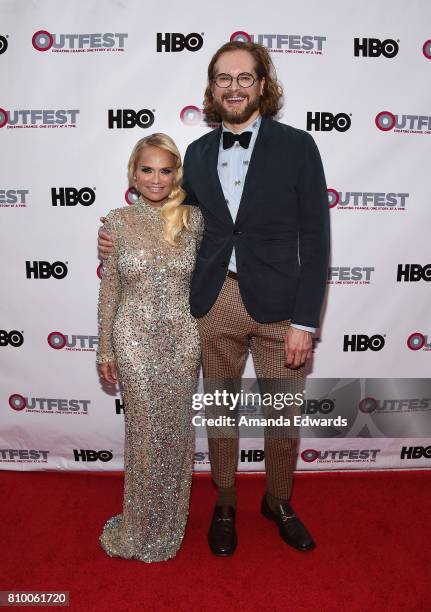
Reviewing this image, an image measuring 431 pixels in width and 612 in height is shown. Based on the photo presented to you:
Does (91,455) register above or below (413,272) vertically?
below

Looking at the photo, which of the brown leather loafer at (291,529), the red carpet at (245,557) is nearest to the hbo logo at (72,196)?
the red carpet at (245,557)

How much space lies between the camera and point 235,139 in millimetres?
2125

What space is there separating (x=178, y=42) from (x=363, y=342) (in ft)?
6.47

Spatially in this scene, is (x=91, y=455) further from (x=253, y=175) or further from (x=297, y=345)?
(x=253, y=175)

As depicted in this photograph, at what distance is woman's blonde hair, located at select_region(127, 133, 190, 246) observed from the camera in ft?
6.70

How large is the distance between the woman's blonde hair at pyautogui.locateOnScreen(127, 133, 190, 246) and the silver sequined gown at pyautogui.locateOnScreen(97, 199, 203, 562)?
0.11ft

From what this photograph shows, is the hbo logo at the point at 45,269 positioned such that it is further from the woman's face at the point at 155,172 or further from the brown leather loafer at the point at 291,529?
the brown leather loafer at the point at 291,529

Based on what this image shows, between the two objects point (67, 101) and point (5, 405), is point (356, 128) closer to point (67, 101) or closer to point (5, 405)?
point (67, 101)

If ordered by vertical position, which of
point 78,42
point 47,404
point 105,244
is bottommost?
point 47,404

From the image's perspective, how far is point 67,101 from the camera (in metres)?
2.64

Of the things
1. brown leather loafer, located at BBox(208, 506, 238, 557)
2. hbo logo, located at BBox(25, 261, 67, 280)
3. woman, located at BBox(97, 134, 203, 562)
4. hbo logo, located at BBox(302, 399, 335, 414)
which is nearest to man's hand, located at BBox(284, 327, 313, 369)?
woman, located at BBox(97, 134, 203, 562)

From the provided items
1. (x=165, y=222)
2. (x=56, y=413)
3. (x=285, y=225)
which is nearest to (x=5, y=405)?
(x=56, y=413)

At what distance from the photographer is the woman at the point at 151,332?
2045 mm

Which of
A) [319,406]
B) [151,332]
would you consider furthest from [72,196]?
[319,406]
